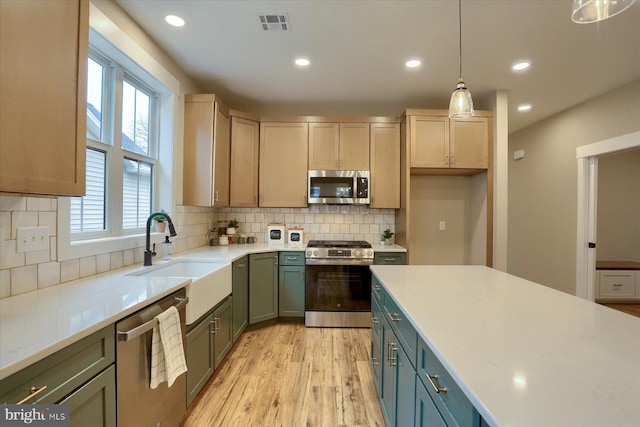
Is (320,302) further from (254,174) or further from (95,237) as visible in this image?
(95,237)

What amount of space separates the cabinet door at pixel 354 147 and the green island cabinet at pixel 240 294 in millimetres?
1641

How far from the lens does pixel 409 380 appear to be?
1.16 meters

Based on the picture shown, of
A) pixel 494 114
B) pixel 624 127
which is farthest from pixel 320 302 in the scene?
pixel 624 127

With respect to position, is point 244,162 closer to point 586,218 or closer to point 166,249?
point 166,249

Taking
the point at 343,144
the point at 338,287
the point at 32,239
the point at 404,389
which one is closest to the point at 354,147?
the point at 343,144

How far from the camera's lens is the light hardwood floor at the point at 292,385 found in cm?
174

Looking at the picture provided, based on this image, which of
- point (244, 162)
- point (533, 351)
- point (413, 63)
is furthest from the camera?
point (244, 162)

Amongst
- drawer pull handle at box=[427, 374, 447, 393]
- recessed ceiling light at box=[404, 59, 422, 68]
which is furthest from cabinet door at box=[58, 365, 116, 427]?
recessed ceiling light at box=[404, 59, 422, 68]

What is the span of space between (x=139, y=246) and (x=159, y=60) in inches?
63.4

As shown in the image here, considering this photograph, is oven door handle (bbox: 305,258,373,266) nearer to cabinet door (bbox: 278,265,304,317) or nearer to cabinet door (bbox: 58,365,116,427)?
cabinet door (bbox: 278,265,304,317)

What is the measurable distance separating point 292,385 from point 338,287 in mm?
1211

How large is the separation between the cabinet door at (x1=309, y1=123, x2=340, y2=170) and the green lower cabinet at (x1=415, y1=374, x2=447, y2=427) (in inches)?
106

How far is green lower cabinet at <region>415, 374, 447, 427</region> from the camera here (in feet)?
2.89

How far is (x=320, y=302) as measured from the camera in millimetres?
3115
